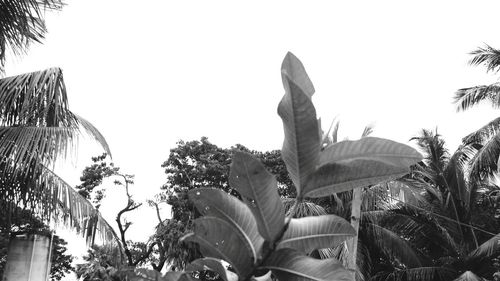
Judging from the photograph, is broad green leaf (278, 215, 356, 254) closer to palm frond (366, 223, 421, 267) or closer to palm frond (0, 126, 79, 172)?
palm frond (0, 126, 79, 172)

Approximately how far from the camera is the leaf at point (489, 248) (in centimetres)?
1024

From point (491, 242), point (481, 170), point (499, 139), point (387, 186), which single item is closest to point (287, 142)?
point (387, 186)

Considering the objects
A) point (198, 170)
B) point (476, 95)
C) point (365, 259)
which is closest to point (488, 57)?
point (476, 95)

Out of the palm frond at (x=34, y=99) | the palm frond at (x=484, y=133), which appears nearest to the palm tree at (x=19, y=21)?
the palm frond at (x=34, y=99)

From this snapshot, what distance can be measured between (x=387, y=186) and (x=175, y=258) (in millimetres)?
6171

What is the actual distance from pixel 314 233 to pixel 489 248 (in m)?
11.1

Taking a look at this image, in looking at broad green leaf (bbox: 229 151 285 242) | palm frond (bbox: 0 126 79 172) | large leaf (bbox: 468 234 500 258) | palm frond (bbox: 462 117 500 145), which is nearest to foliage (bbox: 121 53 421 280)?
broad green leaf (bbox: 229 151 285 242)

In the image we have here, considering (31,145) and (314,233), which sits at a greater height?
(31,145)

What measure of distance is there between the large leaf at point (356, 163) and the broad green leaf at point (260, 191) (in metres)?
0.04

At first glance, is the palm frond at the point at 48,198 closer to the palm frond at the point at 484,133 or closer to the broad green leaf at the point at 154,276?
Answer: the broad green leaf at the point at 154,276

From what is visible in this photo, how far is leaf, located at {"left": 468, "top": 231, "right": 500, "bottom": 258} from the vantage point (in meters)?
10.2

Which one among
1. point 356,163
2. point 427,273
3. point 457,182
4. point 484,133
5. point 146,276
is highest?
point 484,133

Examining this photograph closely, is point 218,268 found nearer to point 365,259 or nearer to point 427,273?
point 427,273

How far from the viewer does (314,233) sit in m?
0.57
